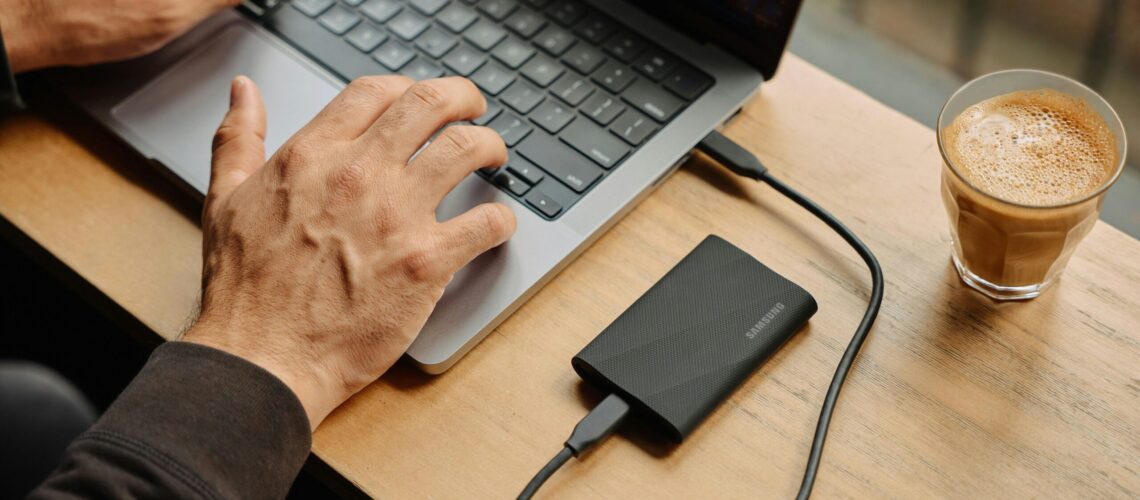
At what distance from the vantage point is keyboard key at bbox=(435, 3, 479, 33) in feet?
2.78

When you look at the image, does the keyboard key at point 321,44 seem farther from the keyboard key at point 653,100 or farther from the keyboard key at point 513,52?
A: the keyboard key at point 653,100

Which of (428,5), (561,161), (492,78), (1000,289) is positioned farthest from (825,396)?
(428,5)

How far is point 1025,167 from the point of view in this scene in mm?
636

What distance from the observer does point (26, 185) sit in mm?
775

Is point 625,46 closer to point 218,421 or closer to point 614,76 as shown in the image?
point 614,76

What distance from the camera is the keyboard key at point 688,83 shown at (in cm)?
80

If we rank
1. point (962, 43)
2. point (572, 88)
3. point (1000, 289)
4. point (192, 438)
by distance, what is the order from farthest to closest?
point (962, 43), point (572, 88), point (1000, 289), point (192, 438)

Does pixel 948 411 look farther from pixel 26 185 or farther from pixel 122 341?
pixel 122 341

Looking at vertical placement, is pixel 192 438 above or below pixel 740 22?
below

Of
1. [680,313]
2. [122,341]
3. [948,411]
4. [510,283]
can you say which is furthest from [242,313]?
[122,341]

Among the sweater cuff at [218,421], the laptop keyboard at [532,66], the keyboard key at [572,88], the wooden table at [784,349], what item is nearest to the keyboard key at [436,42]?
the laptop keyboard at [532,66]

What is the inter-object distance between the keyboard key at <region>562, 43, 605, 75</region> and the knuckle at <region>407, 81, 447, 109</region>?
0.14 m

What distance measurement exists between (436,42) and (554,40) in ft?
0.33

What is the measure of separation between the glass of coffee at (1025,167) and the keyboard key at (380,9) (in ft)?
1.52
